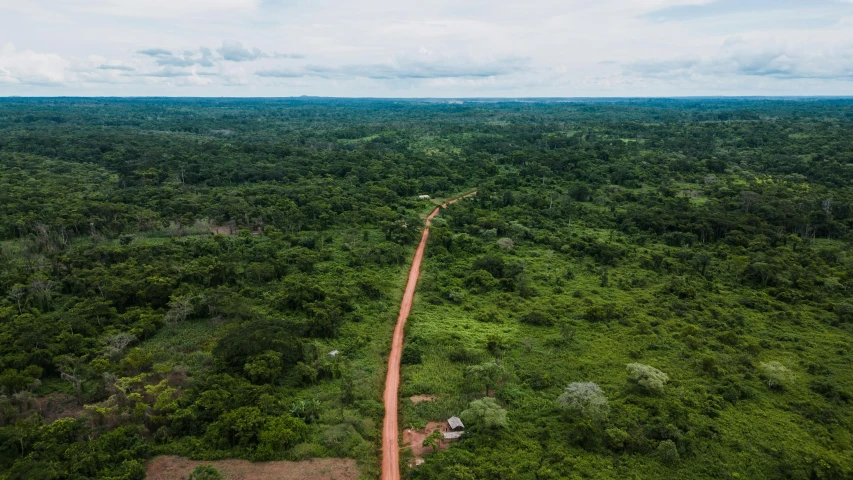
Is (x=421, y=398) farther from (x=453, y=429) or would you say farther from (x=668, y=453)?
(x=668, y=453)

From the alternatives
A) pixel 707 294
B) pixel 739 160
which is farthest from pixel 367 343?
pixel 739 160

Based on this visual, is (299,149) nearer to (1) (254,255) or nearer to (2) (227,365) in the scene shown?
(1) (254,255)

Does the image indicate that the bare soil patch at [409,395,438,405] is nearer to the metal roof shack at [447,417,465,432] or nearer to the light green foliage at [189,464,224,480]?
the metal roof shack at [447,417,465,432]

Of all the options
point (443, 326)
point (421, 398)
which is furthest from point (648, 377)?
point (443, 326)

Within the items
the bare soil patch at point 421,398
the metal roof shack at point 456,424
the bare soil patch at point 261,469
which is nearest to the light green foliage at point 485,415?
the metal roof shack at point 456,424

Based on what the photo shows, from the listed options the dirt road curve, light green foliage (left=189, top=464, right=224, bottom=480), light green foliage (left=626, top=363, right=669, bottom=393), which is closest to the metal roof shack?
the dirt road curve

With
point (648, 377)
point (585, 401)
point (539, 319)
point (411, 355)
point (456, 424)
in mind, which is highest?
point (539, 319)
